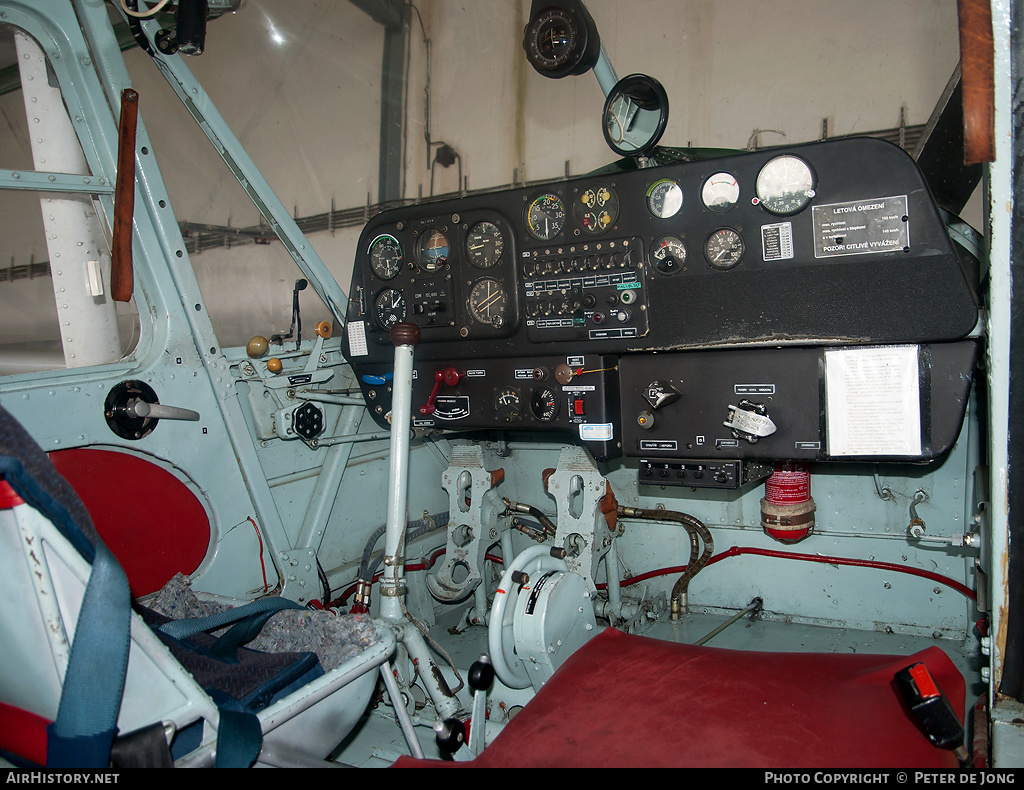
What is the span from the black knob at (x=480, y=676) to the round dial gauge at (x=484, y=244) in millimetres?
1412

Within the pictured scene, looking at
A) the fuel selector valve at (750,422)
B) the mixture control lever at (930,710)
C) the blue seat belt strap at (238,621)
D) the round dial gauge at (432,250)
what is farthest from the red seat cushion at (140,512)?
the mixture control lever at (930,710)

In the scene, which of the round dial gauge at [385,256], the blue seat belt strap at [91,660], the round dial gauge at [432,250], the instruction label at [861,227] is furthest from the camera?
the round dial gauge at [385,256]

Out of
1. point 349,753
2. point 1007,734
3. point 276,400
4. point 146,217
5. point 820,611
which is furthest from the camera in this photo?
point 820,611

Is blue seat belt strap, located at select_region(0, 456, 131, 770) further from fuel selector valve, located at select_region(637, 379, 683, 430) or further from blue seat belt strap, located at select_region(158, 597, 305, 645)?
fuel selector valve, located at select_region(637, 379, 683, 430)

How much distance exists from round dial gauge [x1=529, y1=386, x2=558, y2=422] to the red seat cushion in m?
1.17

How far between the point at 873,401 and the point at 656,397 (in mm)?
636

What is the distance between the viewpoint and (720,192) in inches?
83.4

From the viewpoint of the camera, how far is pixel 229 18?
2588 millimetres

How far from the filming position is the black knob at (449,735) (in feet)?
5.20

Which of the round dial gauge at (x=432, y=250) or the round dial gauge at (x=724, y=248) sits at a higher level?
the round dial gauge at (x=432, y=250)

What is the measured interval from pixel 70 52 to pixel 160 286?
71 centimetres

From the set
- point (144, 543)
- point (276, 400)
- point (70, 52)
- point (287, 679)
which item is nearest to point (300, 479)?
point (276, 400)

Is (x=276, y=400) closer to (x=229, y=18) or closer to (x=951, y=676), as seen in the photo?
(x=229, y=18)

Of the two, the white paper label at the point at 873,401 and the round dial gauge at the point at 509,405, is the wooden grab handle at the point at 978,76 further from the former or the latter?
the round dial gauge at the point at 509,405
